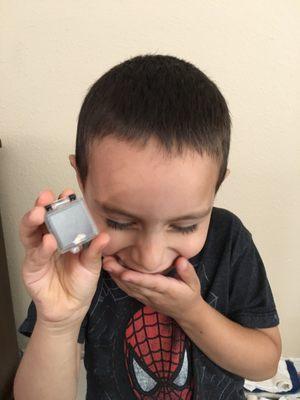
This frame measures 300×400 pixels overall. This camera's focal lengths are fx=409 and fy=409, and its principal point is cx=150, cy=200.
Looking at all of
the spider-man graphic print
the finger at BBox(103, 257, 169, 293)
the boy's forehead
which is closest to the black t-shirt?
the spider-man graphic print

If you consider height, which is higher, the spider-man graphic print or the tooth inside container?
the tooth inside container

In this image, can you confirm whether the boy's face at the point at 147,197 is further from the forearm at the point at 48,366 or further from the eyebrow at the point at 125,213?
the forearm at the point at 48,366

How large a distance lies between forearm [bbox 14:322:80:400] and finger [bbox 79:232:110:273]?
0.36 ft

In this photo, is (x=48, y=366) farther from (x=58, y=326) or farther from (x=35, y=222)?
(x=35, y=222)

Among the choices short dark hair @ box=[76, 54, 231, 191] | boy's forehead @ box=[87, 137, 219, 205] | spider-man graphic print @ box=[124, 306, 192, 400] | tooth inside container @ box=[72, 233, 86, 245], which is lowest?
spider-man graphic print @ box=[124, 306, 192, 400]

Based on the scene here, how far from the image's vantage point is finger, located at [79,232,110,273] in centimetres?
43

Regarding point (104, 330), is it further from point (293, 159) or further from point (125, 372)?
point (293, 159)

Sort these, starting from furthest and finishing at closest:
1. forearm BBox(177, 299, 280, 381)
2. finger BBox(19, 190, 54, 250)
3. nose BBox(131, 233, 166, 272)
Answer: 1. forearm BBox(177, 299, 280, 381)
2. nose BBox(131, 233, 166, 272)
3. finger BBox(19, 190, 54, 250)

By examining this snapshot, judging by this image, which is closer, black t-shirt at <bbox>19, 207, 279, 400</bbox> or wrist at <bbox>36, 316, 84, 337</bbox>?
wrist at <bbox>36, 316, 84, 337</bbox>

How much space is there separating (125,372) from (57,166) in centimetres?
47

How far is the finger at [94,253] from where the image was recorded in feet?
1.41

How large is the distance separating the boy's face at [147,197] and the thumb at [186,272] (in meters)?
0.02

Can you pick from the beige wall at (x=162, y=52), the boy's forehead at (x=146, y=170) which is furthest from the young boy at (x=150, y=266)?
the beige wall at (x=162, y=52)

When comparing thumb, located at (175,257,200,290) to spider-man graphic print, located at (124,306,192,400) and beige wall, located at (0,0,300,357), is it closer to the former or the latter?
spider-man graphic print, located at (124,306,192,400)
